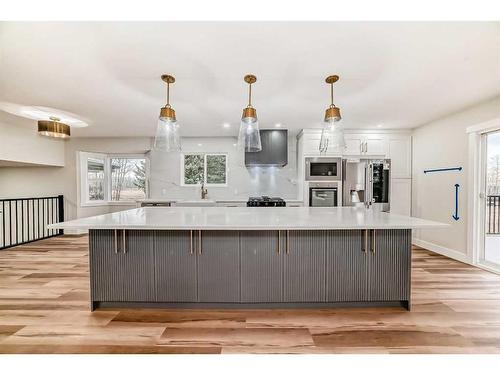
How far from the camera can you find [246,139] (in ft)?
7.64

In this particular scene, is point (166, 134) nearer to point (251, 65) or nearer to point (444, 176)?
point (251, 65)

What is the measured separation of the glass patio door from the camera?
331 centimetres

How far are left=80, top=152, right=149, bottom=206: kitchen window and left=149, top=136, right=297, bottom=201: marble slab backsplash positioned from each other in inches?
19.4

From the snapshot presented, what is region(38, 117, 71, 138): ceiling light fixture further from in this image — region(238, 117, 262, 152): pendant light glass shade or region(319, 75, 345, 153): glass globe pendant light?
region(319, 75, 345, 153): glass globe pendant light

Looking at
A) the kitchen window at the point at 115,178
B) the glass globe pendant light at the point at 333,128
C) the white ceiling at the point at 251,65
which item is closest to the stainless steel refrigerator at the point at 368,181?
the white ceiling at the point at 251,65

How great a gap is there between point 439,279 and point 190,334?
2923 millimetres

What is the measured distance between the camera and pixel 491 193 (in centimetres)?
487

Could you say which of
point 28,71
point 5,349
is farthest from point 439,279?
point 28,71

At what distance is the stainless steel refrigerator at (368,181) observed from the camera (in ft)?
13.9

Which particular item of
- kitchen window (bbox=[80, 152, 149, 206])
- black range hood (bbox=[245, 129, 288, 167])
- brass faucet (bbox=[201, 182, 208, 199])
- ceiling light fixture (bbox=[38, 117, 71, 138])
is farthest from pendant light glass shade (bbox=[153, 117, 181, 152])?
kitchen window (bbox=[80, 152, 149, 206])

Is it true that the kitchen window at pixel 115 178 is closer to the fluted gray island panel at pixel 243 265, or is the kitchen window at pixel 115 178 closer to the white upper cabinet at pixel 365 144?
the fluted gray island panel at pixel 243 265

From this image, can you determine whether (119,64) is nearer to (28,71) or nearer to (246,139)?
(28,71)

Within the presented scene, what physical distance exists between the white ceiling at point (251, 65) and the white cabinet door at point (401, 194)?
1.43 meters
